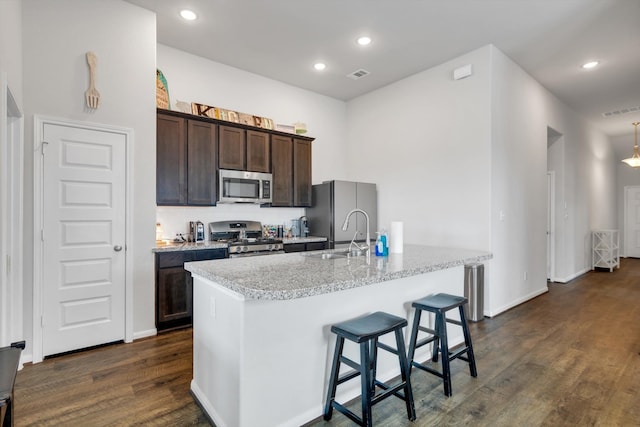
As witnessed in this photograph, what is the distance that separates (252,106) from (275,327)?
150 inches

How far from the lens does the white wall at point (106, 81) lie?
8.94ft

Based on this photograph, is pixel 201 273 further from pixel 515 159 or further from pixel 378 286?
pixel 515 159

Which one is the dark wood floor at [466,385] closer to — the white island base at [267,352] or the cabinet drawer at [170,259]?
the white island base at [267,352]

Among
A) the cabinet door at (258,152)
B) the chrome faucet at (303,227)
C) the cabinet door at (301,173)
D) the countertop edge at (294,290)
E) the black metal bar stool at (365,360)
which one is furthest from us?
the chrome faucet at (303,227)

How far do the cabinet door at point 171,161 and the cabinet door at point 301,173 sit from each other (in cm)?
163

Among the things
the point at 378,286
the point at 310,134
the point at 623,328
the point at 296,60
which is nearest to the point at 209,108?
the point at 296,60

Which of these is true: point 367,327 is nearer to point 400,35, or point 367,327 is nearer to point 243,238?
point 243,238

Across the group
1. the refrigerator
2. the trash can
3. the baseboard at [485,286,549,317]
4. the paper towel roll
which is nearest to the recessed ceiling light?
the refrigerator

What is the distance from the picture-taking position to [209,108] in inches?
164

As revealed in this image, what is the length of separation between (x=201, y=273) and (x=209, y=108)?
2.89m

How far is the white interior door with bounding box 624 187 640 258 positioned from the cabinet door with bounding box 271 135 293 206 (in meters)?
9.76

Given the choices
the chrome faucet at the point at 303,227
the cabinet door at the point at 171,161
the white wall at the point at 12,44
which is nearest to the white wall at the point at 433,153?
the chrome faucet at the point at 303,227

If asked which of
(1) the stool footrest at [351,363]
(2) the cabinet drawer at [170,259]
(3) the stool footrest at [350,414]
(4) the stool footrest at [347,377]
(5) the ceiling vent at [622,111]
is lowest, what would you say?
(3) the stool footrest at [350,414]

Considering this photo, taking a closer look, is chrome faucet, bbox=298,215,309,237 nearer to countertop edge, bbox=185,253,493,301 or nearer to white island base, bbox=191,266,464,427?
white island base, bbox=191,266,464,427
